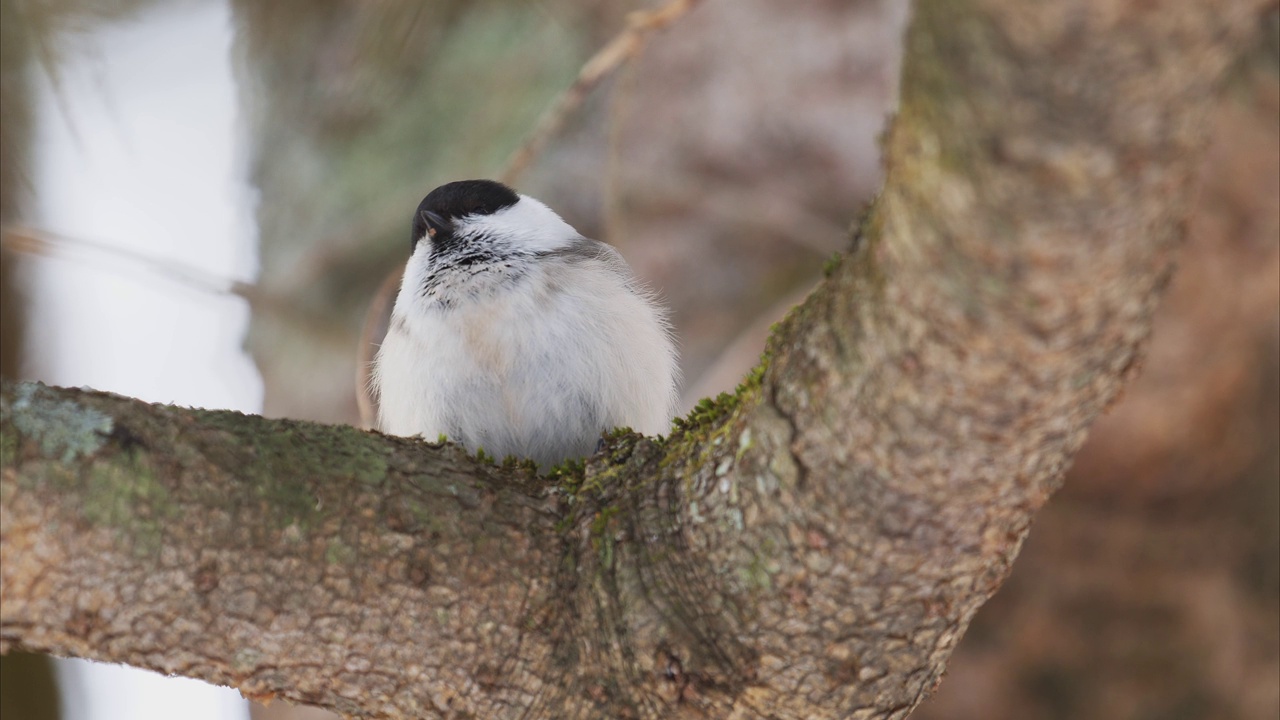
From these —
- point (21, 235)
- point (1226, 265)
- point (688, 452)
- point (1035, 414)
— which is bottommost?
point (1035, 414)

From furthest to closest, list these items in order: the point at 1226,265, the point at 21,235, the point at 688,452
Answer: the point at 1226,265 → the point at 21,235 → the point at 688,452

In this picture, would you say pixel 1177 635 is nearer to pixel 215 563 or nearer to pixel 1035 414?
pixel 1035 414

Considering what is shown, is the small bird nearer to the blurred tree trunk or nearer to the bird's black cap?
the bird's black cap

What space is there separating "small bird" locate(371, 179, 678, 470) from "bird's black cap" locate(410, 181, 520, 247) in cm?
10

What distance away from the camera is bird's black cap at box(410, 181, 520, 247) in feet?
8.59

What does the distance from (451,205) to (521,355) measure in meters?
0.57

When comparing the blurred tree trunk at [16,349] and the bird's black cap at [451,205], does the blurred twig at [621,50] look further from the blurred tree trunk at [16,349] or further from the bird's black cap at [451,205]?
the blurred tree trunk at [16,349]

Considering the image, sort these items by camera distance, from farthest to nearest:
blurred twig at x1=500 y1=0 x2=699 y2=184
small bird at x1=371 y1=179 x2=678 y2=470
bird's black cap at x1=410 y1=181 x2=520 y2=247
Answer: bird's black cap at x1=410 y1=181 x2=520 y2=247 < small bird at x1=371 y1=179 x2=678 y2=470 < blurred twig at x1=500 y1=0 x2=699 y2=184

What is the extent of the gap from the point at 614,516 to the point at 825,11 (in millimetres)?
2493

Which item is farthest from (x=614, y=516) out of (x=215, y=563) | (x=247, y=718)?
(x=247, y=718)

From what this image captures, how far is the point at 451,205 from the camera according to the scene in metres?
2.65

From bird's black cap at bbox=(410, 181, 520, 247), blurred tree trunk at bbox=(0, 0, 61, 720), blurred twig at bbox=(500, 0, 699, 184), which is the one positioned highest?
bird's black cap at bbox=(410, 181, 520, 247)

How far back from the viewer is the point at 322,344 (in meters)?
3.43

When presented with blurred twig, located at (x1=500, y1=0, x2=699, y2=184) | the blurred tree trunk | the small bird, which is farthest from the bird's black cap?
the blurred tree trunk
